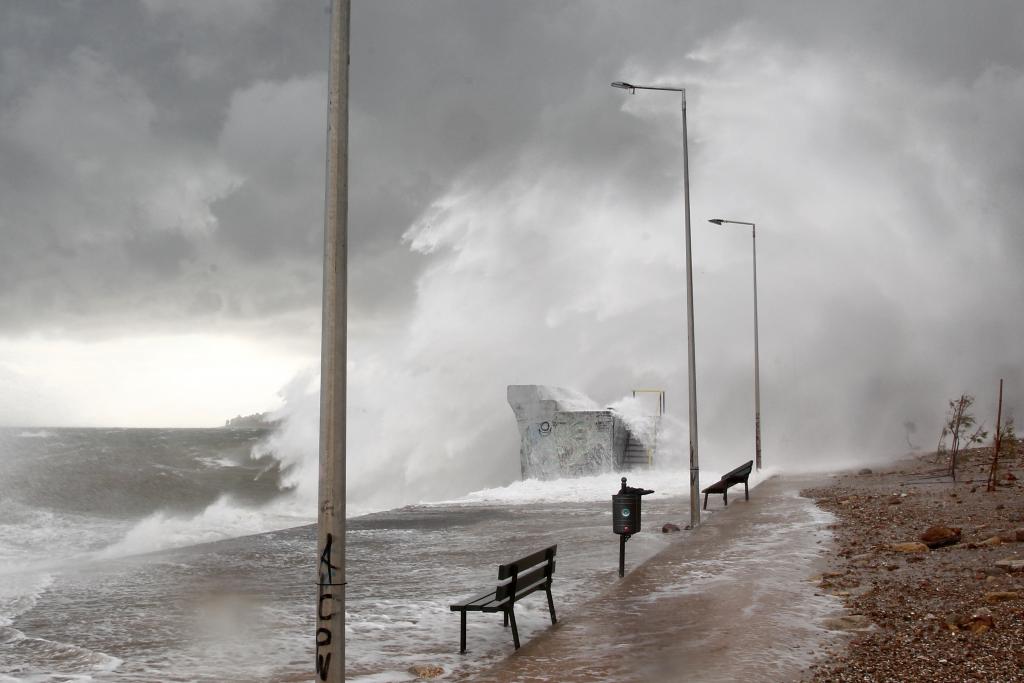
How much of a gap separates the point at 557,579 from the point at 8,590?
25.3 ft

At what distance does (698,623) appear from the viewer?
8.09 m

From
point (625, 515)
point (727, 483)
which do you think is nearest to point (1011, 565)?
point (625, 515)

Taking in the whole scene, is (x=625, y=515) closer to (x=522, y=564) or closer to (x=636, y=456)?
(x=522, y=564)

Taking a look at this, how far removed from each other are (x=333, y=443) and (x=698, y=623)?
4.32m

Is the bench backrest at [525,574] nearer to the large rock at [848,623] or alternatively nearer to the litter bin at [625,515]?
the litter bin at [625,515]

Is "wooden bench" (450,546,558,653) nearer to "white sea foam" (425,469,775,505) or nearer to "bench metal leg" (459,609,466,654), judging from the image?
"bench metal leg" (459,609,466,654)

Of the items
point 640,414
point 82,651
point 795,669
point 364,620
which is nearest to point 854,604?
point 795,669

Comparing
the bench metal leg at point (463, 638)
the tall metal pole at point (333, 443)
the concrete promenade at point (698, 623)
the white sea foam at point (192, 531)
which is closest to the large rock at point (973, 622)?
the concrete promenade at point (698, 623)

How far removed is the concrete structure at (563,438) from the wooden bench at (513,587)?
22.3 m

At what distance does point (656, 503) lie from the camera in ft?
70.9

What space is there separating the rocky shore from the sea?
279 cm

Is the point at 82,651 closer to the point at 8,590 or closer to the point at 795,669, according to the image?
the point at 8,590

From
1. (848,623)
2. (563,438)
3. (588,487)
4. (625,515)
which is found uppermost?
(563,438)

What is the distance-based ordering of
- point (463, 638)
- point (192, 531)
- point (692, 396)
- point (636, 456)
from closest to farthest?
1. point (463, 638)
2. point (692, 396)
3. point (192, 531)
4. point (636, 456)
